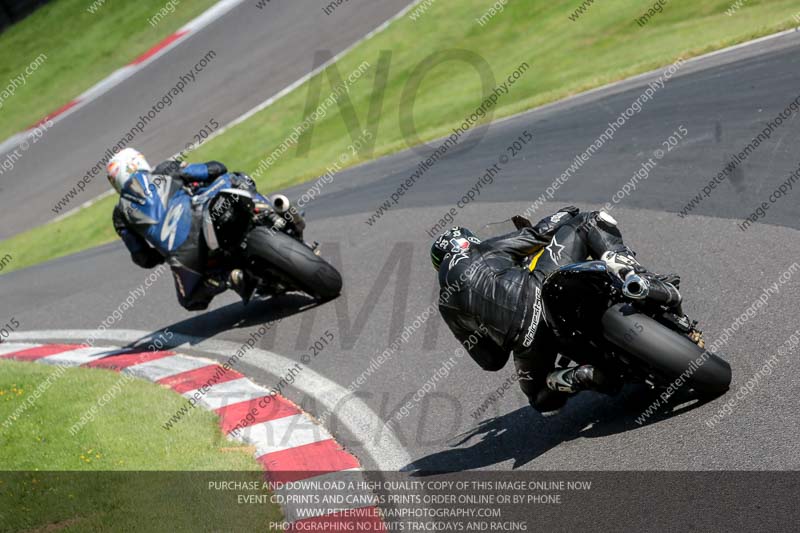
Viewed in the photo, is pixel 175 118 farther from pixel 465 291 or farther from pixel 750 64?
pixel 465 291

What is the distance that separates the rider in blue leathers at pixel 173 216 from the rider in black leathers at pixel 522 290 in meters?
4.07

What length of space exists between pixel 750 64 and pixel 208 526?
31.6 ft

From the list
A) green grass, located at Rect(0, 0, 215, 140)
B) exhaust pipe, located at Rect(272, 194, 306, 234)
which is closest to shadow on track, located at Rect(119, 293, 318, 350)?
exhaust pipe, located at Rect(272, 194, 306, 234)

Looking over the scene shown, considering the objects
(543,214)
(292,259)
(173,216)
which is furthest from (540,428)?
(173,216)

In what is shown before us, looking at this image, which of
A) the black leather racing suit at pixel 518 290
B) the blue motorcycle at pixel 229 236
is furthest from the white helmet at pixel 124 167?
the black leather racing suit at pixel 518 290

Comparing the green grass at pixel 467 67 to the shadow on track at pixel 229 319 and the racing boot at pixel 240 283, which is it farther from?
the racing boot at pixel 240 283

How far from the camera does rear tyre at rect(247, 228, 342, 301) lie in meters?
9.12

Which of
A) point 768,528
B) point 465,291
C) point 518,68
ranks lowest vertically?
point 518,68

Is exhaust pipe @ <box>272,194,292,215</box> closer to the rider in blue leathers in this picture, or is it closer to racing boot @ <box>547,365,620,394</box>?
the rider in blue leathers

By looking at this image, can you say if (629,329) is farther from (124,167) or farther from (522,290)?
(124,167)

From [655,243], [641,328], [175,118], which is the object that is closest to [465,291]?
[641,328]

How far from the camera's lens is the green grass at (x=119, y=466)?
5.44m

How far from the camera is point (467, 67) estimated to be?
1986 cm

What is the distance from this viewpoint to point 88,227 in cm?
1784
